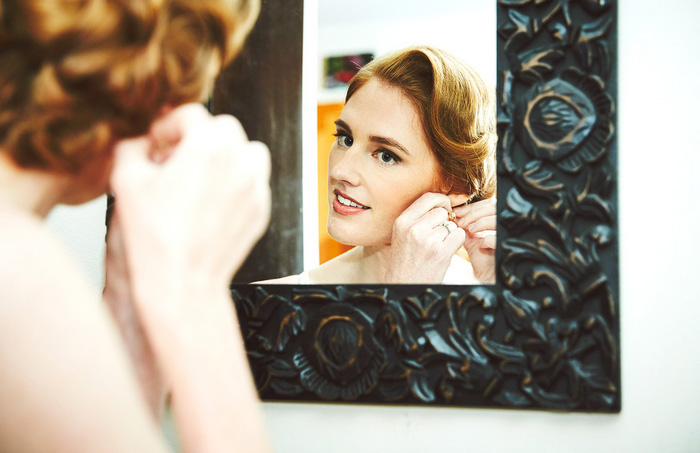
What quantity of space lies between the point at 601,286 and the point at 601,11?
35cm

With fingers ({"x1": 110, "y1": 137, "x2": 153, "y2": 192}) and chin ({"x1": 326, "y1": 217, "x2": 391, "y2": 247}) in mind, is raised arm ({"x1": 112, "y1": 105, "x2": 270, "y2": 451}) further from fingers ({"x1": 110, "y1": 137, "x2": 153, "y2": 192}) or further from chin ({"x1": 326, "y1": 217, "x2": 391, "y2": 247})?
chin ({"x1": 326, "y1": 217, "x2": 391, "y2": 247})

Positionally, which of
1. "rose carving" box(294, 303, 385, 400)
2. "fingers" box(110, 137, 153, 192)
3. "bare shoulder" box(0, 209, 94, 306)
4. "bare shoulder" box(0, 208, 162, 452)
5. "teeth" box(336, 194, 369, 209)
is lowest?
"rose carving" box(294, 303, 385, 400)

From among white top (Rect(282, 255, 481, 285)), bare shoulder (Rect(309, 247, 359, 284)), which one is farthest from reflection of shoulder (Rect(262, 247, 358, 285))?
white top (Rect(282, 255, 481, 285))

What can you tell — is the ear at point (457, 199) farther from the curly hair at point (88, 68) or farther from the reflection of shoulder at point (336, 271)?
the curly hair at point (88, 68)

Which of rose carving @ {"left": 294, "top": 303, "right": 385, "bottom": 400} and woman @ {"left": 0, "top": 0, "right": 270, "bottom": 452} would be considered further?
rose carving @ {"left": 294, "top": 303, "right": 385, "bottom": 400}

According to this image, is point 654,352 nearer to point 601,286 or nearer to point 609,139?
point 601,286

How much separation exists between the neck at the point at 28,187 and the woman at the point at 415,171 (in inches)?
13.4

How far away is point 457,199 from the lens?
26.5 inches

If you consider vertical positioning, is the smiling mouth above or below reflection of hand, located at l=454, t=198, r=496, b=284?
above

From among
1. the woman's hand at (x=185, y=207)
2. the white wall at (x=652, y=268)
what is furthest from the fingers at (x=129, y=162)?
the white wall at (x=652, y=268)

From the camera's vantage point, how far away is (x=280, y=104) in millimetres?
714

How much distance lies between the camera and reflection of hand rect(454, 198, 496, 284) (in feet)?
2.13

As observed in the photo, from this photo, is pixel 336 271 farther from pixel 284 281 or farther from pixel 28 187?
pixel 28 187

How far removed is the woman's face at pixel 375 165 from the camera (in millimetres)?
670
